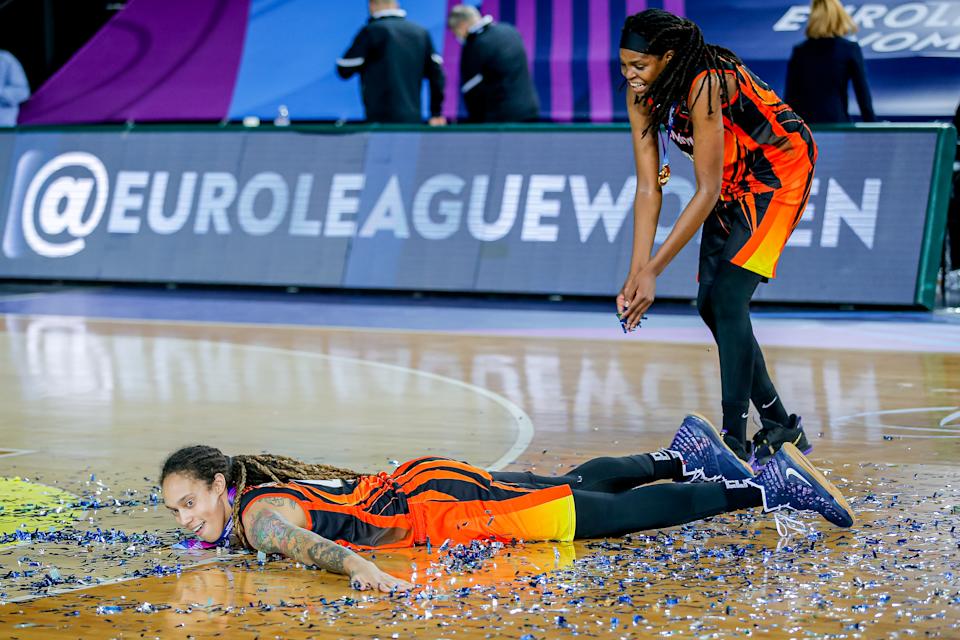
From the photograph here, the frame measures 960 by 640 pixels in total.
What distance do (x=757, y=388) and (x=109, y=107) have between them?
15.7m

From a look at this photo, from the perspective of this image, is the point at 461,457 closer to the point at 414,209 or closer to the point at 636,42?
the point at 636,42

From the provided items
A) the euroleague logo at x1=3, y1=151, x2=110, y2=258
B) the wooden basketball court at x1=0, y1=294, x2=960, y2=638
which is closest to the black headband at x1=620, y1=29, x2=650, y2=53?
the wooden basketball court at x1=0, y1=294, x2=960, y2=638

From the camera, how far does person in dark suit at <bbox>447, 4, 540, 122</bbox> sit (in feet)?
47.3

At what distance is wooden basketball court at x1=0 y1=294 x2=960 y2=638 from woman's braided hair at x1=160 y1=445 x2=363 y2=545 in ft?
0.90

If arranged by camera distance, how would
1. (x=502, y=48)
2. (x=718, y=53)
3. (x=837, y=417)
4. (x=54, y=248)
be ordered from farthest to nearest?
(x=54, y=248) → (x=502, y=48) → (x=837, y=417) → (x=718, y=53)

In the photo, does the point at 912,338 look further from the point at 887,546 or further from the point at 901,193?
the point at 887,546

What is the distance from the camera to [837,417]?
812cm

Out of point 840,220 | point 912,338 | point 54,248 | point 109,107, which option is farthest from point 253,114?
point 912,338

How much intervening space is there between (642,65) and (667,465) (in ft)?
5.23

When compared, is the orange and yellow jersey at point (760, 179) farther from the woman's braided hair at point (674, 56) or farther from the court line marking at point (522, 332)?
the court line marking at point (522, 332)

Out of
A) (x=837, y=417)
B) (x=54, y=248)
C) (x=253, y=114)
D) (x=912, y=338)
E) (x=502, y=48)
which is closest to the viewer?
(x=837, y=417)

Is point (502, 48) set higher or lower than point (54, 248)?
higher

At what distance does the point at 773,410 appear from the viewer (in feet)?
21.8

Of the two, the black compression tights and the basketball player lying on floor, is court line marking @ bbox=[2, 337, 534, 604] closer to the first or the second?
the basketball player lying on floor
